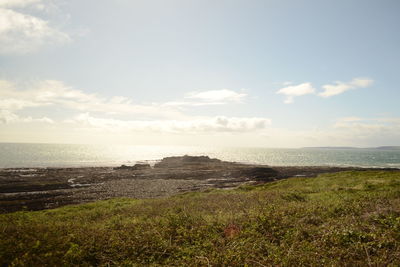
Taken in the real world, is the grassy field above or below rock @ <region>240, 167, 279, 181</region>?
above

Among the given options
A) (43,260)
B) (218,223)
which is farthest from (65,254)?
(218,223)

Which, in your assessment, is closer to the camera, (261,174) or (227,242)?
(227,242)

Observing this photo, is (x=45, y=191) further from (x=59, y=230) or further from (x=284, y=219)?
(x=284, y=219)

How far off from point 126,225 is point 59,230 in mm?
2900

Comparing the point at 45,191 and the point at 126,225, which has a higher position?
the point at 126,225

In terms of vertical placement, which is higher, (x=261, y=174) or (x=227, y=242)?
(x=227, y=242)

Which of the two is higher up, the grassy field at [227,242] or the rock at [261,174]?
the grassy field at [227,242]

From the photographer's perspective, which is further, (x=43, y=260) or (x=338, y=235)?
(x=338, y=235)

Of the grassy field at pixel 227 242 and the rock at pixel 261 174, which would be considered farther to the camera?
the rock at pixel 261 174

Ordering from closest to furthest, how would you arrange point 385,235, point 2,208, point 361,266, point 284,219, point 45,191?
point 361,266 → point 385,235 → point 284,219 → point 2,208 → point 45,191

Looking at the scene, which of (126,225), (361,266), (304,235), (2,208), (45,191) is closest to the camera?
(361,266)

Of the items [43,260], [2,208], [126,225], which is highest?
[43,260]

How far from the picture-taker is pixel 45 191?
4312 cm

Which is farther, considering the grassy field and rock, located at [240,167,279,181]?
rock, located at [240,167,279,181]
